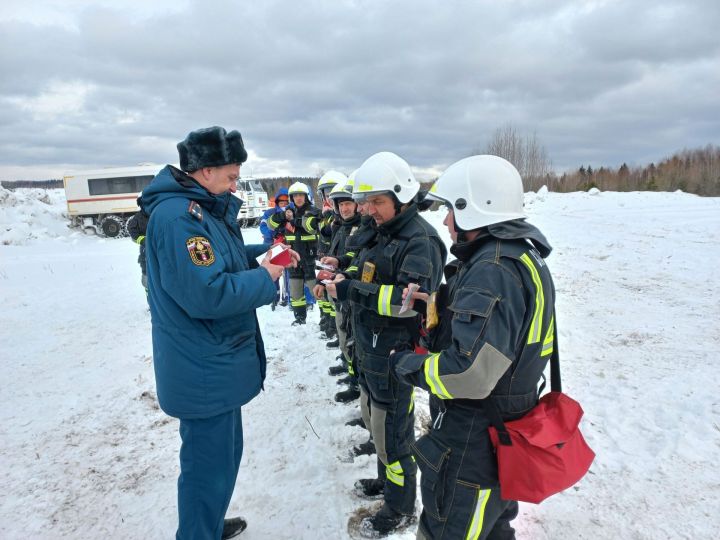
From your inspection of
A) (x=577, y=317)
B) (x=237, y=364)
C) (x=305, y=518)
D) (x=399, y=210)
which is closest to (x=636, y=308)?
(x=577, y=317)

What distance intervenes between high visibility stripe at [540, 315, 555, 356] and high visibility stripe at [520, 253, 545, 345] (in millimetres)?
93

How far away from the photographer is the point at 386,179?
282 centimetres

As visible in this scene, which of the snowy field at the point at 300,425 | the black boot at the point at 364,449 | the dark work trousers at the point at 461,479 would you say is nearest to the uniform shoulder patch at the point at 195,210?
the dark work trousers at the point at 461,479

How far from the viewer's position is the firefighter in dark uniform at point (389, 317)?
8.75 ft

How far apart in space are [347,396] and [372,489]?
153cm

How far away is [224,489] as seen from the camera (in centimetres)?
234

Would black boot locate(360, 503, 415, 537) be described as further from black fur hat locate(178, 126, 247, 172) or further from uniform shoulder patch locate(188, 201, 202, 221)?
black fur hat locate(178, 126, 247, 172)

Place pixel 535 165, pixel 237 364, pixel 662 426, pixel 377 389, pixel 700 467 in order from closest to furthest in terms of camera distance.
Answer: pixel 237 364, pixel 377 389, pixel 700 467, pixel 662 426, pixel 535 165

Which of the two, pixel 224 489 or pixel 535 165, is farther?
pixel 535 165

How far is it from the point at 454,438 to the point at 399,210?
154 cm

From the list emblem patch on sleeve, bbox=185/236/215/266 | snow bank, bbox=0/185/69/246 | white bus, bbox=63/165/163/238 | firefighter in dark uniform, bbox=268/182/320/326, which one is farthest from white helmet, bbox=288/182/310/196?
white bus, bbox=63/165/163/238

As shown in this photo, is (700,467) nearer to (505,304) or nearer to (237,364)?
(505,304)

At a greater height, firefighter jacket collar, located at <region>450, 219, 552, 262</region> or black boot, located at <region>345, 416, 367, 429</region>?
firefighter jacket collar, located at <region>450, 219, 552, 262</region>

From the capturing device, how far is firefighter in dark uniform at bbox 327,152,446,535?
2666mm
